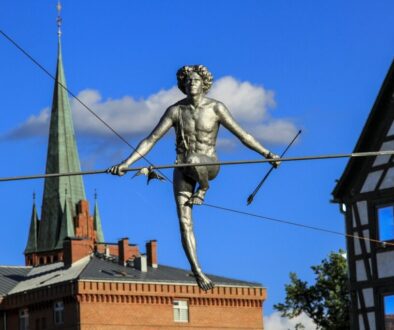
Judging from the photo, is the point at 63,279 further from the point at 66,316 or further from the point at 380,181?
the point at 380,181

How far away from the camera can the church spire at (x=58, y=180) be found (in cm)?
15050

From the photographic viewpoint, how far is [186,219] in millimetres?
10359

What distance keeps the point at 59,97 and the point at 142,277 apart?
216 feet

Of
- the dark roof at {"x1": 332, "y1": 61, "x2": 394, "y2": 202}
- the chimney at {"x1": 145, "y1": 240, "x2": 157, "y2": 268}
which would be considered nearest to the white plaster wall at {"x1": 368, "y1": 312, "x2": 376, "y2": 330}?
the dark roof at {"x1": 332, "y1": 61, "x2": 394, "y2": 202}

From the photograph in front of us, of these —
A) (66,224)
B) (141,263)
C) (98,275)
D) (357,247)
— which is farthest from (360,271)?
(66,224)

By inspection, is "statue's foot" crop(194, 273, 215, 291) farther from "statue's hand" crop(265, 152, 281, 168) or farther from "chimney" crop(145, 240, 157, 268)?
"chimney" crop(145, 240, 157, 268)

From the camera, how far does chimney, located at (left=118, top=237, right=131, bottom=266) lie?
10239 cm

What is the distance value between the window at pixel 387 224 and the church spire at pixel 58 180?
107518mm

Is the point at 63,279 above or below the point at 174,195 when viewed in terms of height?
above

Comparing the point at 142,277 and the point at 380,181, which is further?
the point at 142,277

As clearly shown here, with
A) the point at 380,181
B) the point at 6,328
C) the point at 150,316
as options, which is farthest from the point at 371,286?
the point at 6,328

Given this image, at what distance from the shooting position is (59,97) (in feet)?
538

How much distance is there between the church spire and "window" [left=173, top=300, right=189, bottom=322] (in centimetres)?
4736

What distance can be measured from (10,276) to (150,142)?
338 ft
